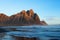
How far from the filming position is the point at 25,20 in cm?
13725

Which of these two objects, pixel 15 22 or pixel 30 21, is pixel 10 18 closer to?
pixel 15 22

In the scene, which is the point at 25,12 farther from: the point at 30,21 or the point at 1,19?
the point at 1,19

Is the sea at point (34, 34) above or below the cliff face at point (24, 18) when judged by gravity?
below

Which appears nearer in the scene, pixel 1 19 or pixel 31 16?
pixel 1 19

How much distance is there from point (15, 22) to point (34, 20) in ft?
49.2

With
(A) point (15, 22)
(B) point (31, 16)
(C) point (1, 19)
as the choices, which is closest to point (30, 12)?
(B) point (31, 16)

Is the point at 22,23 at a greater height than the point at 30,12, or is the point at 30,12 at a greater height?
the point at 30,12

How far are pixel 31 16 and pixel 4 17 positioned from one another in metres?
22.4

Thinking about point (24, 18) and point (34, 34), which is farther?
point (24, 18)

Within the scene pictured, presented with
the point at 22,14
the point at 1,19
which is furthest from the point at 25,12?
the point at 1,19

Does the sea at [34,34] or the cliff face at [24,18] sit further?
the cliff face at [24,18]

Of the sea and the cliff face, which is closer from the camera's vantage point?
the sea

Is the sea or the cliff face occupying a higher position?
the cliff face

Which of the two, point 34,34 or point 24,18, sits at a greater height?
point 24,18
